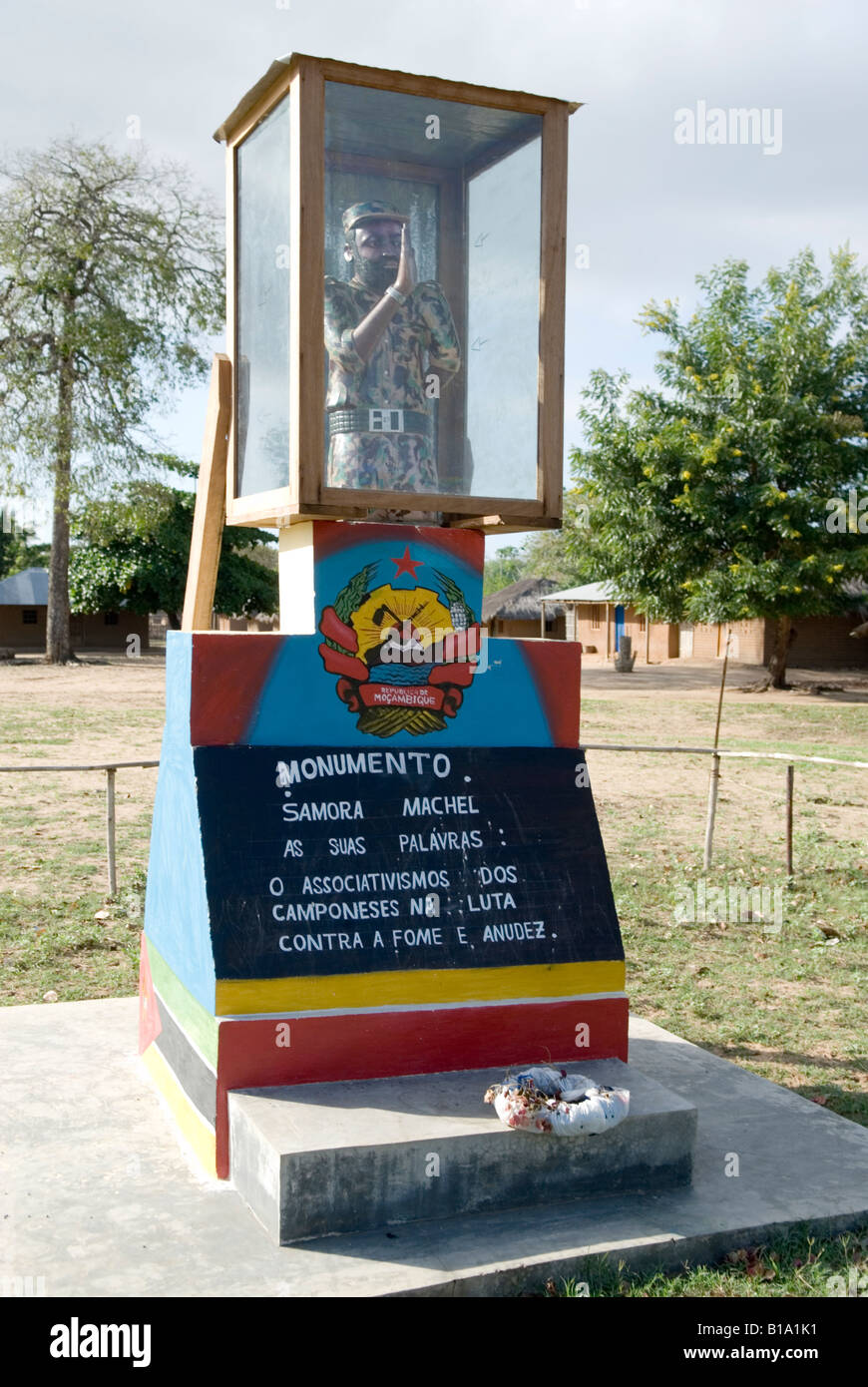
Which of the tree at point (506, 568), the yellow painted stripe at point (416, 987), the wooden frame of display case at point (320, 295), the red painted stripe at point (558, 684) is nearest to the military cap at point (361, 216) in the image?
the wooden frame of display case at point (320, 295)

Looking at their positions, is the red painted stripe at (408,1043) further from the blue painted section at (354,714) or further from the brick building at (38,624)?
the brick building at (38,624)

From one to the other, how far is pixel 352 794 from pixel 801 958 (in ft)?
12.9

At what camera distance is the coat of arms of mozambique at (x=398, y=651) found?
4383 mm

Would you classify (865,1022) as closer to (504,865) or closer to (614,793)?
(504,865)

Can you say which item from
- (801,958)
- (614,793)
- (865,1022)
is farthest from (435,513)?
(614,793)

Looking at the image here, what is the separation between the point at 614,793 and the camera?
12.9 metres

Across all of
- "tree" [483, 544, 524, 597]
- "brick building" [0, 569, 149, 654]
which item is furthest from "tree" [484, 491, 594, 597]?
"brick building" [0, 569, 149, 654]

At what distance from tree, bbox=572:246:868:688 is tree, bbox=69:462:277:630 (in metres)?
14.7

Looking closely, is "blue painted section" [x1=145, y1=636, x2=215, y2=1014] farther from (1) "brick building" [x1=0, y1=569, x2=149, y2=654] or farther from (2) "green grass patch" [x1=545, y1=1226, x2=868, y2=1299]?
(1) "brick building" [x1=0, y1=569, x2=149, y2=654]

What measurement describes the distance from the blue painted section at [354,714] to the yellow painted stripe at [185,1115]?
50.2 inches

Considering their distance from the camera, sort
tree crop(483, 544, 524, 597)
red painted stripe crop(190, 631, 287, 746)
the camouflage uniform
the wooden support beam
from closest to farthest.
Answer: red painted stripe crop(190, 631, 287, 746) → the camouflage uniform → the wooden support beam → tree crop(483, 544, 524, 597)

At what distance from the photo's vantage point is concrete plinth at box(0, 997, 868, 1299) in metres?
3.33

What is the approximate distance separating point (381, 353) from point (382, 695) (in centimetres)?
131
